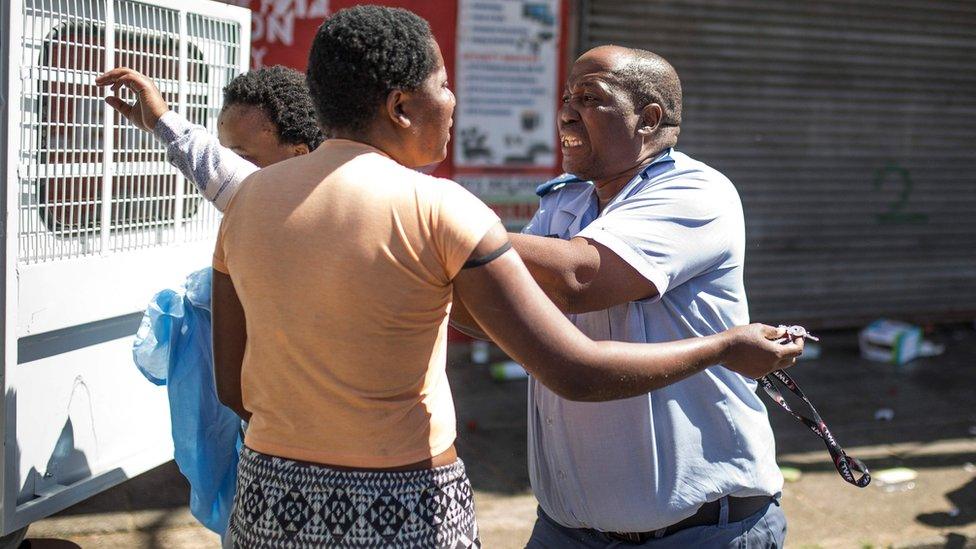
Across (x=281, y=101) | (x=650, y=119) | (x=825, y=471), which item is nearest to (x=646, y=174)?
(x=650, y=119)

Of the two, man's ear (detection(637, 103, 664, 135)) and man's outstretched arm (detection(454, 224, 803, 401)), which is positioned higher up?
man's ear (detection(637, 103, 664, 135))

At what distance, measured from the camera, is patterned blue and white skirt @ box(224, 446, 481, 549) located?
1.75 meters

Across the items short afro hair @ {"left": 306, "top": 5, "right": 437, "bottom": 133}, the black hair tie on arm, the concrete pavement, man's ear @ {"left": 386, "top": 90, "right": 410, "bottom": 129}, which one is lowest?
the concrete pavement

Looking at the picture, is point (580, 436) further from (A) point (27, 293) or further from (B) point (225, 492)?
(A) point (27, 293)

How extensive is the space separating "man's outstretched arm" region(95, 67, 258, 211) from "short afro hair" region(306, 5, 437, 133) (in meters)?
0.66

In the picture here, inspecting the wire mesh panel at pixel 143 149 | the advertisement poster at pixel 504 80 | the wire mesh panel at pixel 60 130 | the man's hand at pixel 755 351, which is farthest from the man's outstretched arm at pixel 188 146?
the advertisement poster at pixel 504 80

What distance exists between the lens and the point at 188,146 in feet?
7.93

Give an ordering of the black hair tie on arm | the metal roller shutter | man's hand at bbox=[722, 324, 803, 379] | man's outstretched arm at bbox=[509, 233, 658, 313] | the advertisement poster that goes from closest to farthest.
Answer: the black hair tie on arm, man's hand at bbox=[722, 324, 803, 379], man's outstretched arm at bbox=[509, 233, 658, 313], the advertisement poster, the metal roller shutter

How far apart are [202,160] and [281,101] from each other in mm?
378

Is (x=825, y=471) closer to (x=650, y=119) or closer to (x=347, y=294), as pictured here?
(x=650, y=119)

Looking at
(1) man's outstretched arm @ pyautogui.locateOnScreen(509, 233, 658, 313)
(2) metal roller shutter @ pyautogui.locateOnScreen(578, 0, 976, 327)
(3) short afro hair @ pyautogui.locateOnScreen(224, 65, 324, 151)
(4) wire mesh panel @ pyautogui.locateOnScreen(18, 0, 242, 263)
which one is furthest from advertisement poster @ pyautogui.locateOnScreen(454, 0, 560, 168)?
(1) man's outstretched arm @ pyautogui.locateOnScreen(509, 233, 658, 313)

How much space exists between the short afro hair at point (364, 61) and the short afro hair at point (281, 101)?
93 centimetres

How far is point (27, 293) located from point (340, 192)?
105 centimetres

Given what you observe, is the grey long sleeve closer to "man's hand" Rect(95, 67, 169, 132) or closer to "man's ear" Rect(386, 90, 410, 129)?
"man's hand" Rect(95, 67, 169, 132)
